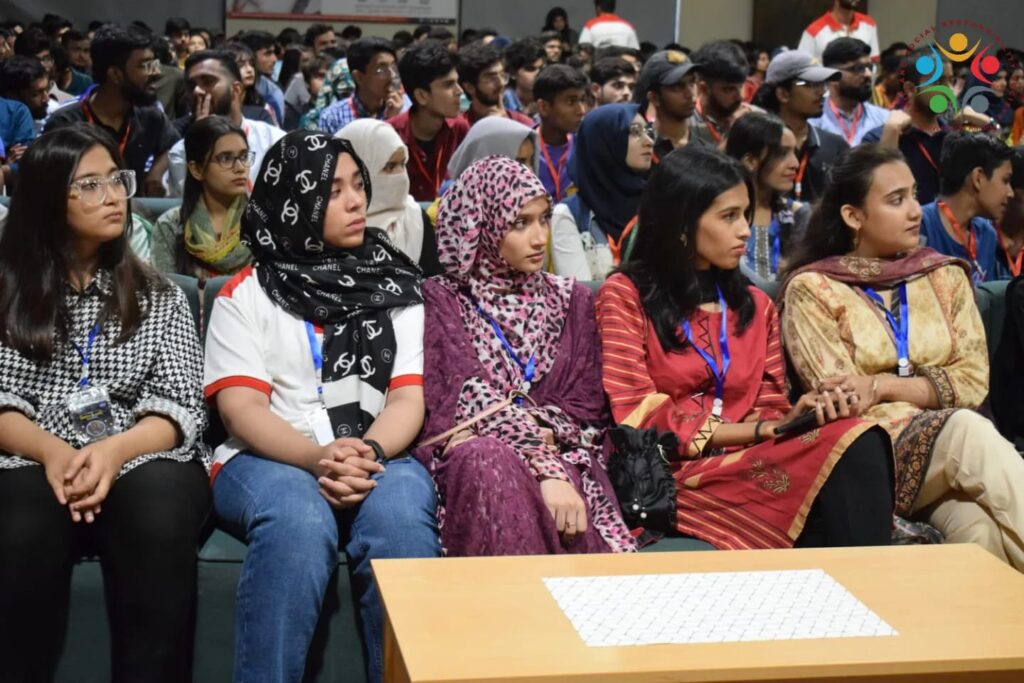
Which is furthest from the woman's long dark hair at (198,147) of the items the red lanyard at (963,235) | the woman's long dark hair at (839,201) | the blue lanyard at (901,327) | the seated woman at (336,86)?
the seated woman at (336,86)

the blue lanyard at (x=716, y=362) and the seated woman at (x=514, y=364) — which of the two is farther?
the blue lanyard at (x=716, y=362)

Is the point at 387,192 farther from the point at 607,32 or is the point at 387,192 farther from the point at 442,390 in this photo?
the point at 607,32

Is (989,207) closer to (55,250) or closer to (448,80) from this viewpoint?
(448,80)

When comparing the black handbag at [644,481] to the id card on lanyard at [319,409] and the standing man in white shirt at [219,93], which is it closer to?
the id card on lanyard at [319,409]

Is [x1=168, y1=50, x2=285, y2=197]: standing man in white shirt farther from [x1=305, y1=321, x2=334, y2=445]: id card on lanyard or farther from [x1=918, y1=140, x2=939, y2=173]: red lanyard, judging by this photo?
[x1=918, y1=140, x2=939, y2=173]: red lanyard

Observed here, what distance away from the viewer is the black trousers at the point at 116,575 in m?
2.36

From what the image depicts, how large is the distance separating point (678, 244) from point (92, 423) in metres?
1.37

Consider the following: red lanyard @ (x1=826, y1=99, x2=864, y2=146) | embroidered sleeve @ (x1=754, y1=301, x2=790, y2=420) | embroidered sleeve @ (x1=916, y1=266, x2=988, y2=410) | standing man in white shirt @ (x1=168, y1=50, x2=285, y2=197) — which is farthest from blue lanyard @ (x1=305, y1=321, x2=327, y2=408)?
red lanyard @ (x1=826, y1=99, x2=864, y2=146)

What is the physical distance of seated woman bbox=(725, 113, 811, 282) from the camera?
13.9ft

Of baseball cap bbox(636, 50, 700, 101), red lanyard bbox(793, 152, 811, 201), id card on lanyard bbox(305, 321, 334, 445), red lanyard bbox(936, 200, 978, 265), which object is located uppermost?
baseball cap bbox(636, 50, 700, 101)

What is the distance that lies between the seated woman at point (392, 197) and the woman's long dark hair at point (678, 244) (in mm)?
790

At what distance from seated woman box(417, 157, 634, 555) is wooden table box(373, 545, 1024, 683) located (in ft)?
1.46

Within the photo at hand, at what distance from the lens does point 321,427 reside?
107 inches

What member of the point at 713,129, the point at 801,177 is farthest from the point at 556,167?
the point at 801,177
